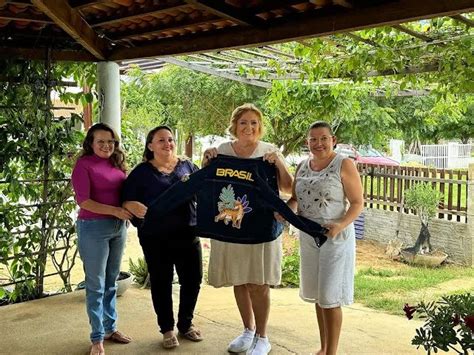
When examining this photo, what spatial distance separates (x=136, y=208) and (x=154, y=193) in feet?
0.47

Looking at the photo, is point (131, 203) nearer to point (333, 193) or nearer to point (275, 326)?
point (333, 193)

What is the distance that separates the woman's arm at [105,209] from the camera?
293cm

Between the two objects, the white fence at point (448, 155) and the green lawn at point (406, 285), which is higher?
the white fence at point (448, 155)

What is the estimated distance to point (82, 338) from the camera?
11.3 feet

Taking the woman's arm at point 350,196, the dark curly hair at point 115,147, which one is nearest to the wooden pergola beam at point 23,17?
the dark curly hair at point 115,147

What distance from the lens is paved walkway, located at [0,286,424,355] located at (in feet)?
10.8

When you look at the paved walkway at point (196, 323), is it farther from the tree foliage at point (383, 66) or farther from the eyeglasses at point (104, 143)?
the tree foliage at point (383, 66)

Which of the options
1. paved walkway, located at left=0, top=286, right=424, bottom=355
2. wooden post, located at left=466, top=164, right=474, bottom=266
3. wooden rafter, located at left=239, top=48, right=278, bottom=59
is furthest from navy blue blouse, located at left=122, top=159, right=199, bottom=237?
wooden post, located at left=466, top=164, right=474, bottom=266

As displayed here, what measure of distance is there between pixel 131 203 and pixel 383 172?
6404mm

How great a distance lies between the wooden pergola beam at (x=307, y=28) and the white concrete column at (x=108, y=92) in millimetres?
108

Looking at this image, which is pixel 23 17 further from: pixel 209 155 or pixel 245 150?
pixel 245 150

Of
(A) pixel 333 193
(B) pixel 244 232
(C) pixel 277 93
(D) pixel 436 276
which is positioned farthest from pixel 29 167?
(D) pixel 436 276

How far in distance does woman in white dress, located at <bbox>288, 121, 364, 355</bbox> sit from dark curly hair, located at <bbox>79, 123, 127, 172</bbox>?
3.54 feet

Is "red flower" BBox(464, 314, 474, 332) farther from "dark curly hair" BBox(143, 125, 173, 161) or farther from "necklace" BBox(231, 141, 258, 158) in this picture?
"dark curly hair" BBox(143, 125, 173, 161)
